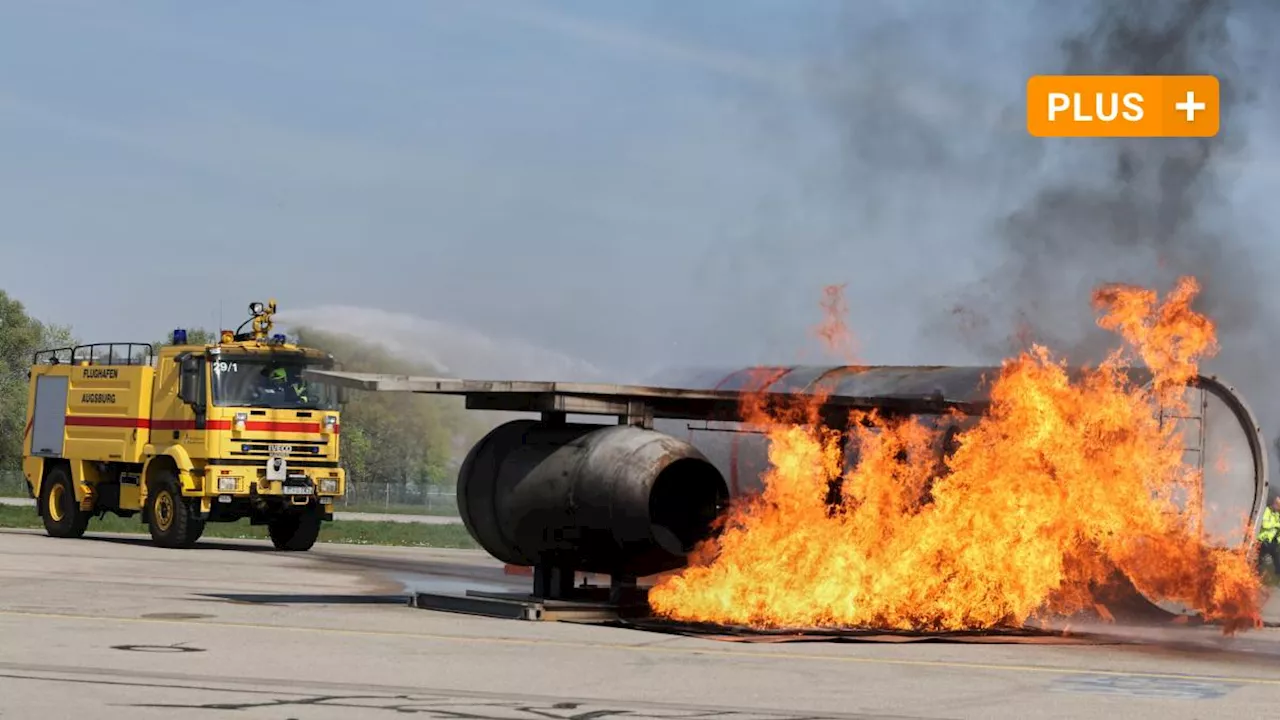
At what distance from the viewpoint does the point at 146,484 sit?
1271 inches

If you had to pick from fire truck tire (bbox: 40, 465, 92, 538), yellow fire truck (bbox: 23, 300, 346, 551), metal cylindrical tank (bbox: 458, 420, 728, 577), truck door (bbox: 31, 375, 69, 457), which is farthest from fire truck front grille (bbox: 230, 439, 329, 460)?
metal cylindrical tank (bbox: 458, 420, 728, 577)

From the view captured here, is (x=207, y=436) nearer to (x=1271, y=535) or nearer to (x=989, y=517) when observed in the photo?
(x=989, y=517)

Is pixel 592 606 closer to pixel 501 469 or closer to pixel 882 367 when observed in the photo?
pixel 501 469

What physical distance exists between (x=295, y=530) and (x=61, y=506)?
5.19 m

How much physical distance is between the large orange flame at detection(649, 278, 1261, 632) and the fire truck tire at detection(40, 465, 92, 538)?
17.6 m

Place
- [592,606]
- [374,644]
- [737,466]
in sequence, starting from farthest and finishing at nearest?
1. [737,466]
2. [592,606]
3. [374,644]

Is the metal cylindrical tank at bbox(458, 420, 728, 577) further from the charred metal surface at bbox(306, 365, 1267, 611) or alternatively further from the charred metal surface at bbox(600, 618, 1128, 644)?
the charred metal surface at bbox(600, 618, 1128, 644)

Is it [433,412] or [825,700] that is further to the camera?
[433,412]

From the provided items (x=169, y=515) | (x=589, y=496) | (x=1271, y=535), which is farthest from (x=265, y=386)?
(x=1271, y=535)

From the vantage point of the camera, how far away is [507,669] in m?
14.2

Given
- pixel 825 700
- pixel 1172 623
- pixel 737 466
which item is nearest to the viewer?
pixel 825 700

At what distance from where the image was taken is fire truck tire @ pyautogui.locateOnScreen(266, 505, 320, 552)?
107ft

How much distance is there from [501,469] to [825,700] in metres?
7.63

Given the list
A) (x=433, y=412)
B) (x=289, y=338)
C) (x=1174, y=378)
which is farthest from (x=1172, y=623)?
(x=433, y=412)
